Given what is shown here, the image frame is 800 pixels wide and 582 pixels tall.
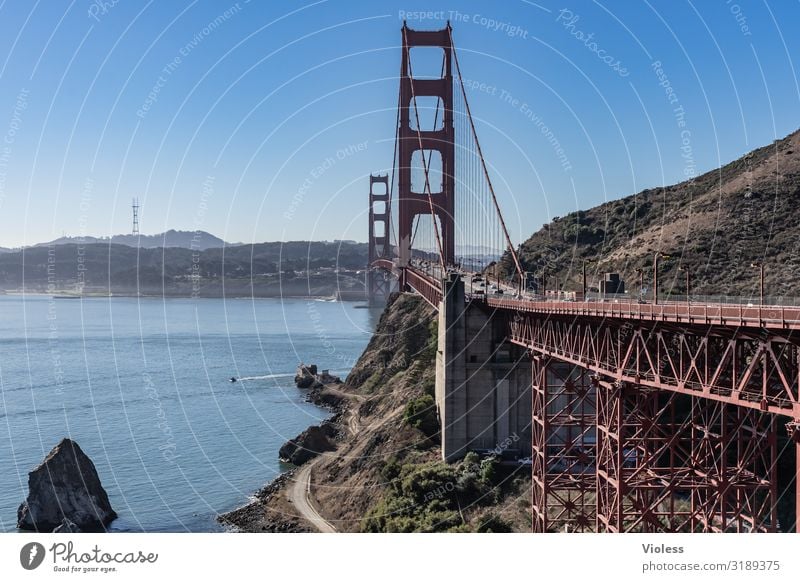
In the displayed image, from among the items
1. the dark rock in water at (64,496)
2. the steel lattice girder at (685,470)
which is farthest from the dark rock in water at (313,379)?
the steel lattice girder at (685,470)

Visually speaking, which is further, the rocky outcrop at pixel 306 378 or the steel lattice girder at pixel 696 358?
the rocky outcrop at pixel 306 378

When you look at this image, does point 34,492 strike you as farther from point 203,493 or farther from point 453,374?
point 453,374

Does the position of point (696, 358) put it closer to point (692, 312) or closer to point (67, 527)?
point (692, 312)

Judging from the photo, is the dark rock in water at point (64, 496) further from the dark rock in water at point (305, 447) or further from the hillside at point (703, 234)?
the hillside at point (703, 234)

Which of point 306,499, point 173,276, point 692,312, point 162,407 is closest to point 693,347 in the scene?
point 692,312

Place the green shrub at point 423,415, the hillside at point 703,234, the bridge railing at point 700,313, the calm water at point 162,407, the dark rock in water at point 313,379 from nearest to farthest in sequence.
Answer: the bridge railing at point 700,313
the green shrub at point 423,415
the calm water at point 162,407
the hillside at point 703,234
the dark rock in water at point 313,379

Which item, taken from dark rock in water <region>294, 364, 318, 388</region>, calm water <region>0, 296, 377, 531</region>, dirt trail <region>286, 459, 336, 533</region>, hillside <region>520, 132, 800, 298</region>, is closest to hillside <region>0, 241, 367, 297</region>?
calm water <region>0, 296, 377, 531</region>

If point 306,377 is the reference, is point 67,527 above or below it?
below
